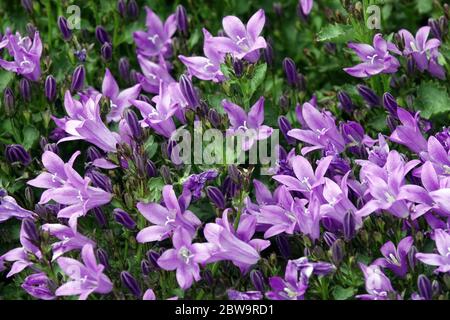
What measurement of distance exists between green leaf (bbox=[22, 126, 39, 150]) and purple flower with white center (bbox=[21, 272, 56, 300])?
760 millimetres

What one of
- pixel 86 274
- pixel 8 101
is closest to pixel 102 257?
pixel 86 274

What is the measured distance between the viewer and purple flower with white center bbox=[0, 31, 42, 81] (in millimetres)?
3775

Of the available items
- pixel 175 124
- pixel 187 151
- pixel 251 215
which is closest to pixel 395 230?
pixel 251 215

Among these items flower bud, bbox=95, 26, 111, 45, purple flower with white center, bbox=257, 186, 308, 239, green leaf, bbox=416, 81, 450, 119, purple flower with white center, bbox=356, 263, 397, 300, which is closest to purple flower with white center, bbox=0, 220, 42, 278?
purple flower with white center, bbox=257, 186, 308, 239

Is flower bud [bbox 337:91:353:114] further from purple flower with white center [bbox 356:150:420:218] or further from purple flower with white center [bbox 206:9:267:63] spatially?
purple flower with white center [bbox 356:150:420:218]

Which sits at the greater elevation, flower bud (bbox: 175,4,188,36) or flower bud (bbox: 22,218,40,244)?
flower bud (bbox: 175,4,188,36)

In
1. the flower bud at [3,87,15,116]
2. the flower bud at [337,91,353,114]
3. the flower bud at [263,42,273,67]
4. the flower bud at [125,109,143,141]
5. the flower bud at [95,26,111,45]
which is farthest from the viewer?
the flower bud at [95,26,111,45]

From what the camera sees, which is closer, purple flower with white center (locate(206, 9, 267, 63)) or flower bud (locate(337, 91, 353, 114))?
purple flower with white center (locate(206, 9, 267, 63))

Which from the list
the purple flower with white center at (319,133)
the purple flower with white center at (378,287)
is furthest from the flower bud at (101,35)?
the purple flower with white center at (378,287)

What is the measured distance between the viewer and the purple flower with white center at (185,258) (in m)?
3.02

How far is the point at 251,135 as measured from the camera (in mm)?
3461

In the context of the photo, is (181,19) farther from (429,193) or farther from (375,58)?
(429,193)

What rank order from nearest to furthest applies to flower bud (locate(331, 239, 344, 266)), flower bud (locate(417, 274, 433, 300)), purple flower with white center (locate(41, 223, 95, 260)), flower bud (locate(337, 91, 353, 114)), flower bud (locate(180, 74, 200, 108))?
flower bud (locate(417, 274, 433, 300)) < flower bud (locate(331, 239, 344, 266)) < purple flower with white center (locate(41, 223, 95, 260)) < flower bud (locate(180, 74, 200, 108)) < flower bud (locate(337, 91, 353, 114))
